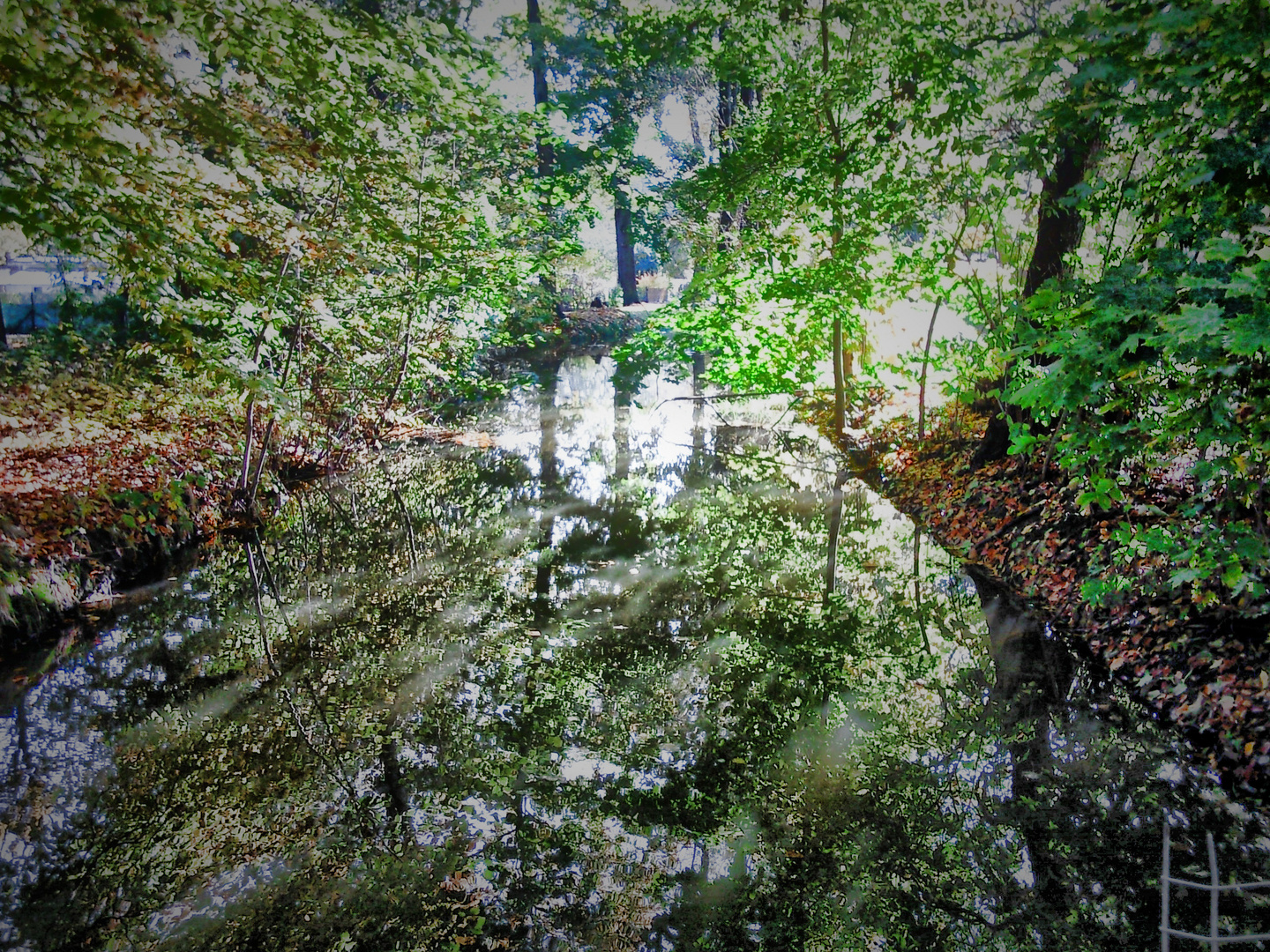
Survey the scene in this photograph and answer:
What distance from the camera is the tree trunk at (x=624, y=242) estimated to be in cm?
1923

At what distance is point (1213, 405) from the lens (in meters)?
2.71

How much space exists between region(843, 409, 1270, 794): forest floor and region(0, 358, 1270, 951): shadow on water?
218 millimetres

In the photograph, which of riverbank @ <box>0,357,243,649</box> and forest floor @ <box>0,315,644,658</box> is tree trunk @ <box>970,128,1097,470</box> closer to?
forest floor @ <box>0,315,644,658</box>

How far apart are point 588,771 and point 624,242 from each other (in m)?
21.2

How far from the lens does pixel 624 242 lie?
22.3 metres

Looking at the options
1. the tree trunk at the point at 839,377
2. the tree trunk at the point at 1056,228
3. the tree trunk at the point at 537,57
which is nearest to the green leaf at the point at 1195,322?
the tree trunk at the point at 1056,228

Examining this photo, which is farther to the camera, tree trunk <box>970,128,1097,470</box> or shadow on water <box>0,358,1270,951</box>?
tree trunk <box>970,128,1097,470</box>

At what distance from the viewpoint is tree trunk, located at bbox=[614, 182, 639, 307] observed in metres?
19.2

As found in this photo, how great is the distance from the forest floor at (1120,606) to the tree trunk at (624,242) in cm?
1458

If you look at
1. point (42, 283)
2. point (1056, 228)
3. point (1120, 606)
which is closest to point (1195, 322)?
point (1120, 606)

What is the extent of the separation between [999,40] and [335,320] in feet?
23.7

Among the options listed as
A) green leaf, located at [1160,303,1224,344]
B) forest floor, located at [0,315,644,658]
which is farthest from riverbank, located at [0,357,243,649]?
green leaf, located at [1160,303,1224,344]

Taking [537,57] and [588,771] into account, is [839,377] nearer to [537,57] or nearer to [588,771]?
[588,771]

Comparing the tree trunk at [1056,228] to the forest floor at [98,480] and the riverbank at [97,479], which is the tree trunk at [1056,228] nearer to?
the forest floor at [98,480]
